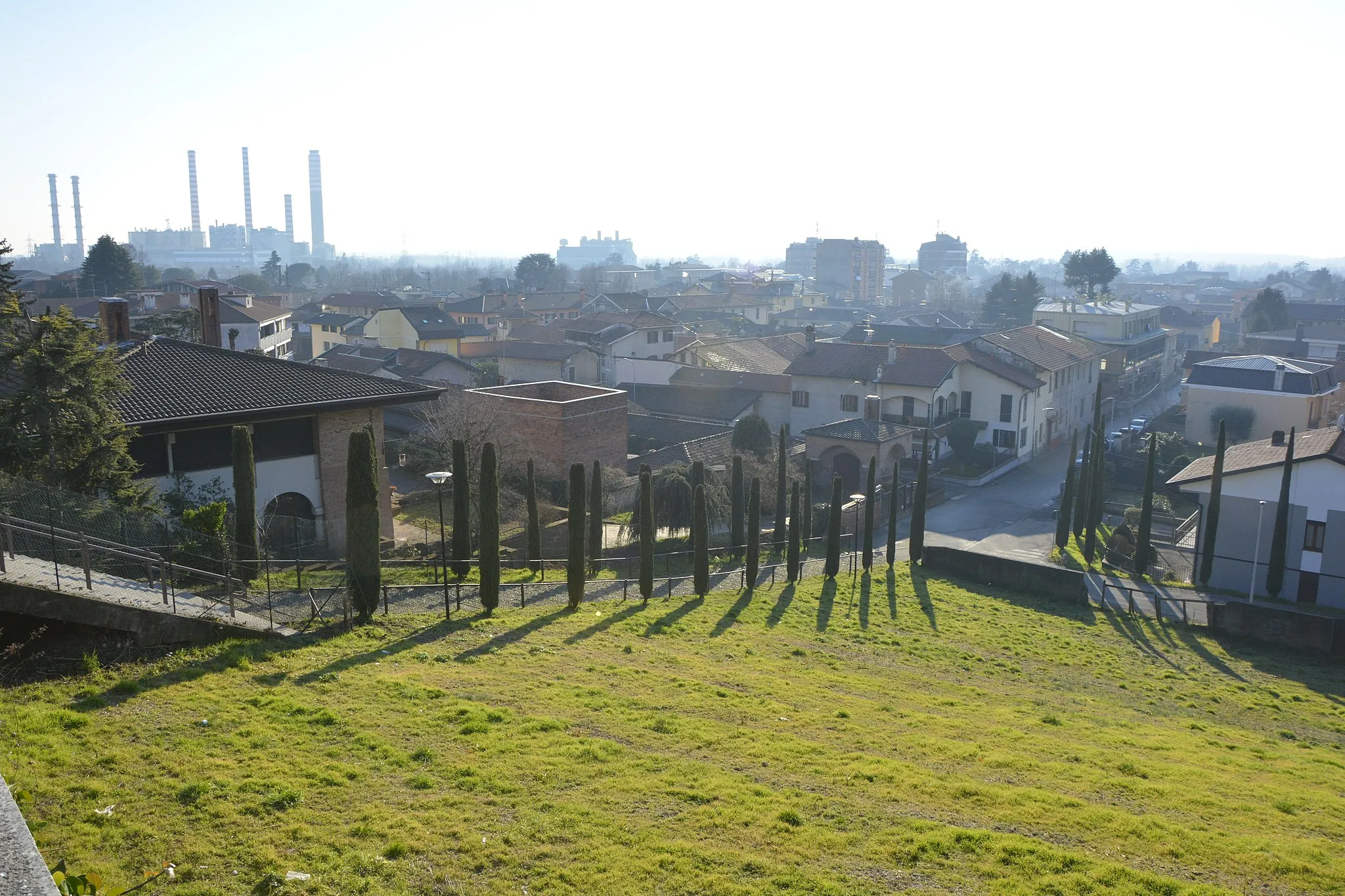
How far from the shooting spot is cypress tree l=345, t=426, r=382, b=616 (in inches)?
731

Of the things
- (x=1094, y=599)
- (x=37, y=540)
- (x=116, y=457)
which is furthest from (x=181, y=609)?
(x=1094, y=599)

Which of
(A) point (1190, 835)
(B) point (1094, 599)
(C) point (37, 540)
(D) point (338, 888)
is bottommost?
(B) point (1094, 599)

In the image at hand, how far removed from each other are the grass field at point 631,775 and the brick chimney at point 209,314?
18749 millimetres

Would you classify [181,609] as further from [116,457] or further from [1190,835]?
[1190,835]

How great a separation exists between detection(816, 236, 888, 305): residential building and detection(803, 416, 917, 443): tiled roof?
110 m

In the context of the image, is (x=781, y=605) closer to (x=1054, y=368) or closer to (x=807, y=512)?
(x=807, y=512)

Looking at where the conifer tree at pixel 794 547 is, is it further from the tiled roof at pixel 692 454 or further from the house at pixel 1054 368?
the house at pixel 1054 368

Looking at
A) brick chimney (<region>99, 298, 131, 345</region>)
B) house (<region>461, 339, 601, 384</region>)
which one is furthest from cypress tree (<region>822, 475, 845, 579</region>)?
Answer: house (<region>461, 339, 601, 384</region>)

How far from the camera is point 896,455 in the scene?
46.7 metres

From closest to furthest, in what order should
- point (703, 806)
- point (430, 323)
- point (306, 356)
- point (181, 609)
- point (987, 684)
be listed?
point (703, 806), point (181, 609), point (987, 684), point (430, 323), point (306, 356)

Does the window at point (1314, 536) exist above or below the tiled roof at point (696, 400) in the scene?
below

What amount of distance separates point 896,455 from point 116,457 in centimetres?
3413

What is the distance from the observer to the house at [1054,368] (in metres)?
55.8

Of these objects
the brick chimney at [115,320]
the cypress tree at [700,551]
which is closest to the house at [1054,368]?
the cypress tree at [700,551]
